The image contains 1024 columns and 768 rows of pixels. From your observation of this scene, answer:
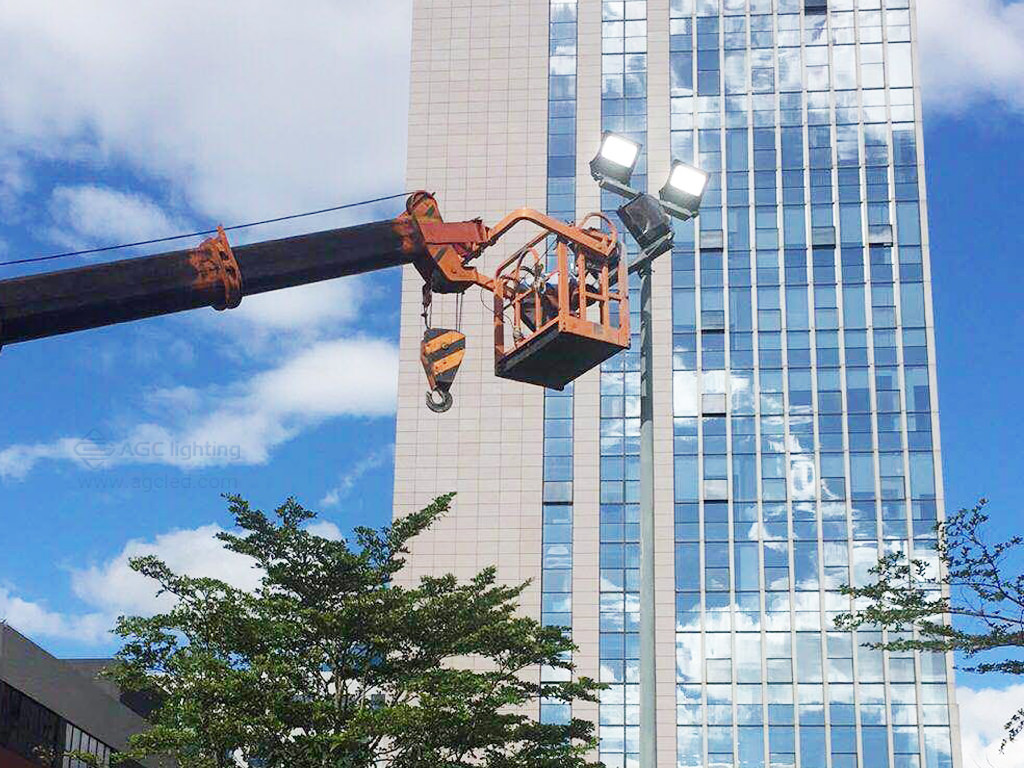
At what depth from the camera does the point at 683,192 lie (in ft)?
66.3

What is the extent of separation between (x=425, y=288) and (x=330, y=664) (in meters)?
18.2

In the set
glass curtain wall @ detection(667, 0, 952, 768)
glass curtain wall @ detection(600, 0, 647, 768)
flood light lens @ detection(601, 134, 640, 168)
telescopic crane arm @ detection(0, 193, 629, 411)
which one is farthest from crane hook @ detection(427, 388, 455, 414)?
glass curtain wall @ detection(667, 0, 952, 768)

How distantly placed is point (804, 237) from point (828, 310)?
160 inches

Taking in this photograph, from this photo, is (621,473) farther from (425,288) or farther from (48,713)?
(425,288)

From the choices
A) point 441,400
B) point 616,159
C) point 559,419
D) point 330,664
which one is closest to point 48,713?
point 330,664

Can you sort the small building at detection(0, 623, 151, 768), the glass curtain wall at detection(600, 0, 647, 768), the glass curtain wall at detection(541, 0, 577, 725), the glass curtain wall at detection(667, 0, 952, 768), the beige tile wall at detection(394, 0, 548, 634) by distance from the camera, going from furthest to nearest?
the beige tile wall at detection(394, 0, 548, 634) → the glass curtain wall at detection(541, 0, 577, 725) → the glass curtain wall at detection(600, 0, 647, 768) → the glass curtain wall at detection(667, 0, 952, 768) → the small building at detection(0, 623, 151, 768)

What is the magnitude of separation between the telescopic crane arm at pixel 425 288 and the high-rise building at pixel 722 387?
52.9m

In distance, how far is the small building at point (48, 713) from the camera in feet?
147

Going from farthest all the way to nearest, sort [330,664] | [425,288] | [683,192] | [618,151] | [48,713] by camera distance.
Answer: [48,713] < [330,664] < [425,288] < [618,151] < [683,192]

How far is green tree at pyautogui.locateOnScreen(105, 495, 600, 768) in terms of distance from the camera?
35.6 m

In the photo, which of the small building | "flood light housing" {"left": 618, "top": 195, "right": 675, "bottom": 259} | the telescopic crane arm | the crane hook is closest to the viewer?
the telescopic crane arm

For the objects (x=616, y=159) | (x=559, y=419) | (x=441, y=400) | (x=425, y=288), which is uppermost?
(x=559, y=419)

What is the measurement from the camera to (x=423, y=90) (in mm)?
83500

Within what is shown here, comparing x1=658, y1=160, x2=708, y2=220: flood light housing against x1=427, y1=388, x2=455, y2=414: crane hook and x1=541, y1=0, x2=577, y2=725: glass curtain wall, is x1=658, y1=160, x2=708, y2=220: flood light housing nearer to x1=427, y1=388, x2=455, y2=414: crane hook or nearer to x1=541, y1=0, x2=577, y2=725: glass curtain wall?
x1=427, y1=388, x2=455, y2=414: crane hook
